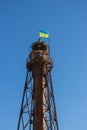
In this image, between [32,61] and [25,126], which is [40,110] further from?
[32,61]

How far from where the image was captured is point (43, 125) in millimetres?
42531

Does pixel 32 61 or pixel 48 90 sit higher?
pixel 32 61

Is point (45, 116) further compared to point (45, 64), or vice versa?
point (45, 64)

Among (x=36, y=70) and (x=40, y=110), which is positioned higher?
(x=36, y=70)

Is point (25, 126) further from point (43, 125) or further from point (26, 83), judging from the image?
point (26, 83)

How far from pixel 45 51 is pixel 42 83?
194 inches

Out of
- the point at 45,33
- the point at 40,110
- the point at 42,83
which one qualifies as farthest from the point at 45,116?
the point at 45,33

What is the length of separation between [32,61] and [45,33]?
4978mm

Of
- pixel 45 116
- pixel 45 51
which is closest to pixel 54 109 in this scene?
pixel 45 116

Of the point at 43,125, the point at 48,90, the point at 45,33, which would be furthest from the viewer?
the point at 45,33

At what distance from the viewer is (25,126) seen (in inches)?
1725

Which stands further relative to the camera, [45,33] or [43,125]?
[45,33]

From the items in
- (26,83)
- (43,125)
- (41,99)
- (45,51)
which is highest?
(45,51)

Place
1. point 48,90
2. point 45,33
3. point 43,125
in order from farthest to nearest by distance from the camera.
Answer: point 45,33 → point 48,90 → point 43,125
